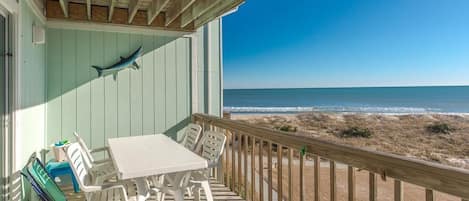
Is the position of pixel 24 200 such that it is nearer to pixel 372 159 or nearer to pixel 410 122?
pixel 372 159

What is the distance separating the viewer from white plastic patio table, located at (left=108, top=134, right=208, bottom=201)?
2.02 meters

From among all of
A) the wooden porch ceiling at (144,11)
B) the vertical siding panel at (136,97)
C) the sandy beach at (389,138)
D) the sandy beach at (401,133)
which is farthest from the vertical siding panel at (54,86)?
the sandy beach at (401,133)

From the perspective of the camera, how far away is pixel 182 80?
4438mm

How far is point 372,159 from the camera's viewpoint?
143 centimetres

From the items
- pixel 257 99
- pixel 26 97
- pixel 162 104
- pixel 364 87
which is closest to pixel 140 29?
pixel 162 104

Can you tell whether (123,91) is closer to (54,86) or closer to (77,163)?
(54,86)

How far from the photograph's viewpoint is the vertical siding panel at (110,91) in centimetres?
404

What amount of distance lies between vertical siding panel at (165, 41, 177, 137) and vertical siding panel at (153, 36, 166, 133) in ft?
0.14

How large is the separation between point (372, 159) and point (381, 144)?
48.7 ft

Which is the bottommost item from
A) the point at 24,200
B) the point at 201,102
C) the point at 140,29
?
the point at 24,200

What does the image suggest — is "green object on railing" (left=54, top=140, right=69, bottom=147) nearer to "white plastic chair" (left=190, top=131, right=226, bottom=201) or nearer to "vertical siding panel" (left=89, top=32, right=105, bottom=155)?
"vertical siding panel" (left=89, top=32, right=105, bottom=155)

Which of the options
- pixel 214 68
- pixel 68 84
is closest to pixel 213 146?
pixel 214 68

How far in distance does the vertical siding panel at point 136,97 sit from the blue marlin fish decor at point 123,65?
0.19 feet

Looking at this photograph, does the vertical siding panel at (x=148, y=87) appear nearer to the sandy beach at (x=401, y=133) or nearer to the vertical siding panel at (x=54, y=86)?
the vertical siding panel at (x=54, y=86)
